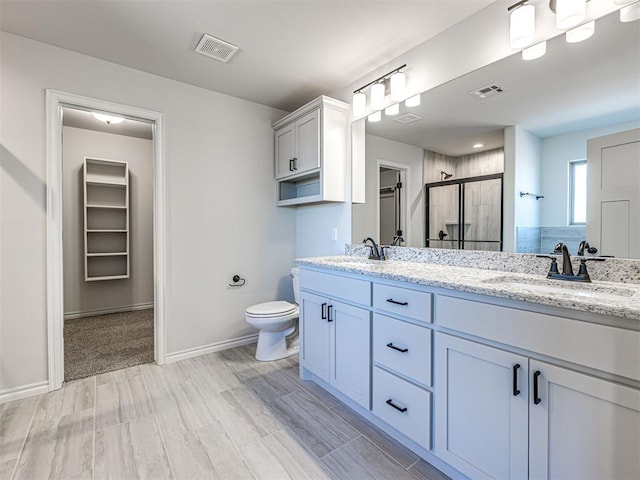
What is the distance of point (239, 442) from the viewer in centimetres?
165

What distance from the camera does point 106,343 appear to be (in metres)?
3.08

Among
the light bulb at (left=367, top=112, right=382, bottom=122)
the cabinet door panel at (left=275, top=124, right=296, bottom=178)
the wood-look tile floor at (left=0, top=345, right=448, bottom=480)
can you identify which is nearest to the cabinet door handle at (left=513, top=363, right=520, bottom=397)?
the wood-look tile floor at (left=0, top=345, right=448, bottom=480)

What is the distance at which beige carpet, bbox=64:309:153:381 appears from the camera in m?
2.57

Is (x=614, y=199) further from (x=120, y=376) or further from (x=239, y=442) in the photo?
(x=120, y=376)

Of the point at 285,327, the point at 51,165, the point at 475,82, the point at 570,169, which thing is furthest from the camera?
the point at 285,327

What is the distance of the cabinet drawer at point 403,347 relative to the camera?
4.75 ft

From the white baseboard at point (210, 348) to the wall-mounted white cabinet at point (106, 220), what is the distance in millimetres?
2039

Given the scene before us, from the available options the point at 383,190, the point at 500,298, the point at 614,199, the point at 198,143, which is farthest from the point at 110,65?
the point at 614,199

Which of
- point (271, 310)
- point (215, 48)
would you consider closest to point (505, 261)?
point (271, 310)

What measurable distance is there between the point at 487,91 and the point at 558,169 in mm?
627

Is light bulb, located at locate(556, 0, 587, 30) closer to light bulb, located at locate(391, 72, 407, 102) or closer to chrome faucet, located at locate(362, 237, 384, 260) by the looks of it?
light bulb, located at locate(391, 72, 407, 102)

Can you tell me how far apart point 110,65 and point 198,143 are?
812 mm

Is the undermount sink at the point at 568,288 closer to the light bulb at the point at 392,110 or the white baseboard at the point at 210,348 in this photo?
the light bulb at the point at 392,110

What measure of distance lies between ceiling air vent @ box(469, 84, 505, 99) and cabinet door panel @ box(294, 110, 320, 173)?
1.20 m
